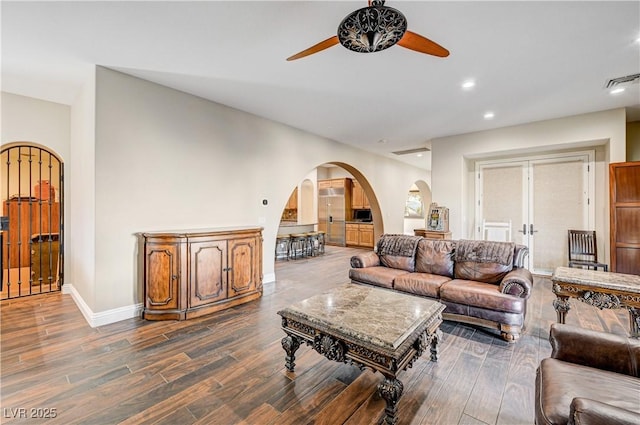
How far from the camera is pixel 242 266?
4004 millimetres

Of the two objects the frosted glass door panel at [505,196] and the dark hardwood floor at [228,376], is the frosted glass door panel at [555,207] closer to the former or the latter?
the frosted glass door panel at [505,196]

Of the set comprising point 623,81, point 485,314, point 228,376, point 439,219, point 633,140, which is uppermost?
point 623,81

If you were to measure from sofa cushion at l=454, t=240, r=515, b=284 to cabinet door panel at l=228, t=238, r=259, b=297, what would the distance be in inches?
113

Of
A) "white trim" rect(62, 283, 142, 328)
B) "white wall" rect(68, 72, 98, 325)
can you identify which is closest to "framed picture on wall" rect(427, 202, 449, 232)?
"white trim" rect(62, 283, 142, 328)

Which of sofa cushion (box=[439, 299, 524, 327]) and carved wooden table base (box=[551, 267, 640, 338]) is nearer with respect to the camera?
carved wooden table base (box=[551, 267, 640, 338])

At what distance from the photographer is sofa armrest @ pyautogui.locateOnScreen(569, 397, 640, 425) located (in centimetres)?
94

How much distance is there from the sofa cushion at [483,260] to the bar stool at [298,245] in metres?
4.66

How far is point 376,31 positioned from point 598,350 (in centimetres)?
230

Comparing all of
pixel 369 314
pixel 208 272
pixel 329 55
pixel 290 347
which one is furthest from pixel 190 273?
pixel 329 55

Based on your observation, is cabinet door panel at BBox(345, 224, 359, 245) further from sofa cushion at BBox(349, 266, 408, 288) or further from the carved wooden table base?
the carved wooden table base

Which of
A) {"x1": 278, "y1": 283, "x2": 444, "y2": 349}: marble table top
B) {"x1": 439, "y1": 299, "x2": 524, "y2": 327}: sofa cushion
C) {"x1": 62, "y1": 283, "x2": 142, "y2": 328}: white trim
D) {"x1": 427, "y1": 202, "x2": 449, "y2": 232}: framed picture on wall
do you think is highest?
{"x1": 427, "y1": 202, "x2": 449, "y2": 232}: framed picture on wall

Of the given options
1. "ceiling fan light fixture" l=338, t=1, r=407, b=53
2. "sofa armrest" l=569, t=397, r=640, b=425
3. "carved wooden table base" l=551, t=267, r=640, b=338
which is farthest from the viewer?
"carved wooden table base" l=551, t=267, r=640, b=338

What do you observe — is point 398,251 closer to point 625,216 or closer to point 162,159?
point 625,216

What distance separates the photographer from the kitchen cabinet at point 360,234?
381 inches
